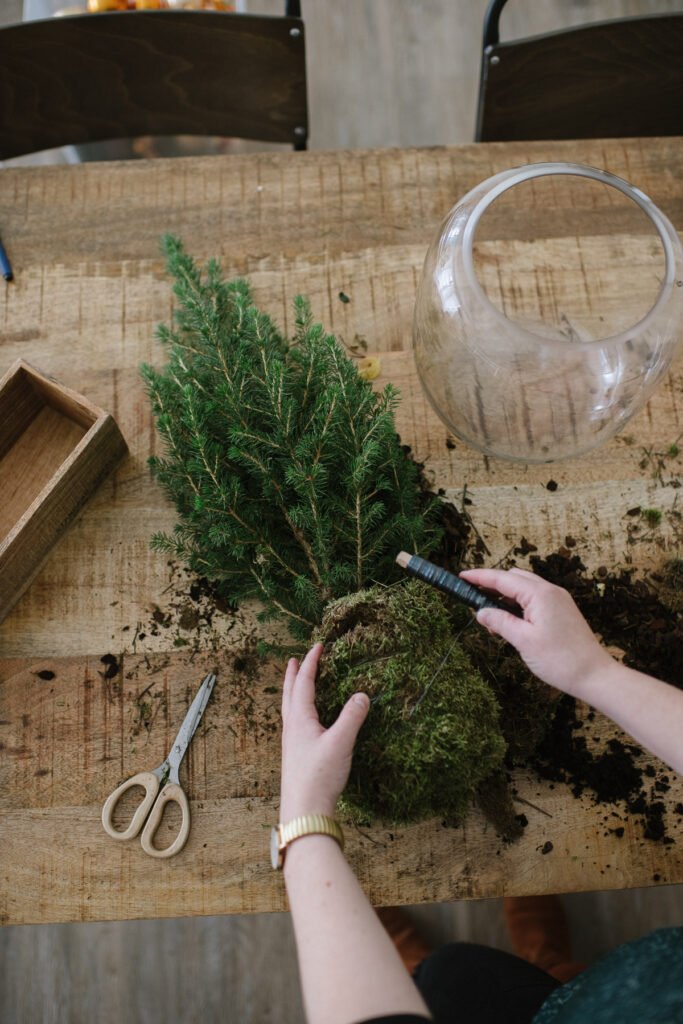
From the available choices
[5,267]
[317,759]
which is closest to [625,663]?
[317,759]

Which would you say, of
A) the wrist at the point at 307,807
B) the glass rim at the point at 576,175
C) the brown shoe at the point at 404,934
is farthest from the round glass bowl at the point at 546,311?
the brown shoe at the point at 404,934

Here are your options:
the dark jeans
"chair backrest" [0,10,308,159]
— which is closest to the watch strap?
the dark jeans

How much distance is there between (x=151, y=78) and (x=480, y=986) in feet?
5.25

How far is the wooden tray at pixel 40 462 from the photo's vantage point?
1061mm

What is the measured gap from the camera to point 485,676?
1.05m

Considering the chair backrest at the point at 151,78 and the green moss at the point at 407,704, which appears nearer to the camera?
the green moss at the point at 407,704

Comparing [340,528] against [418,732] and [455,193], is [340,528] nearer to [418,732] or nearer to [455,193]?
[418,732]

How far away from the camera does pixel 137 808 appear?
107 cm

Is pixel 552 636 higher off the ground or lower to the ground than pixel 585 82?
lower

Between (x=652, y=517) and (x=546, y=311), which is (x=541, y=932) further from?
(x=546, y=311)

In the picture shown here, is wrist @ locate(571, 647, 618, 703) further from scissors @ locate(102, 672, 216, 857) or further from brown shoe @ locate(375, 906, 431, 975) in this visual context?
brown shoe @ locate(375, 906, 431, 975)

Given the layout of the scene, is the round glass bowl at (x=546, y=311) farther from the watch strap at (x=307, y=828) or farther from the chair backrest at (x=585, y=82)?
the watch strap at (x=307, y=828)

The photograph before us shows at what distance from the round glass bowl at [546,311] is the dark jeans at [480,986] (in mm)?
824

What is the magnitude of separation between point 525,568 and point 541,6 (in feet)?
7.01
